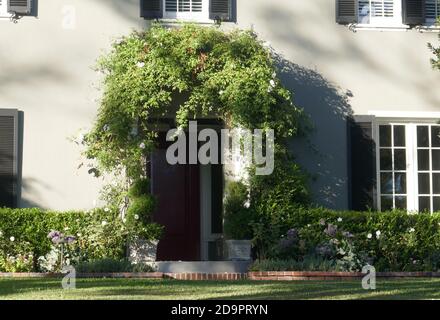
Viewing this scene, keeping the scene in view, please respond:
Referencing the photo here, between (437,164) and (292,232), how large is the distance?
2.88 metres

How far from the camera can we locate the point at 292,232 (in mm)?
15875

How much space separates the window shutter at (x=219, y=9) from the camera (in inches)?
653

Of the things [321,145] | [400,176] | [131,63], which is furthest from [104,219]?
[400,176]

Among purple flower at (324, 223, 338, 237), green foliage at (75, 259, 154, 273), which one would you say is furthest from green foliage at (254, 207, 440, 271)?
green foliage at (75, 259, 154, 273)

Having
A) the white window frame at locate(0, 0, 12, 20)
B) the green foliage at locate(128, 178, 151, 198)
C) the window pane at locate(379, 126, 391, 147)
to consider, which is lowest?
the green foliage at locate(128, 178, 151, 198)

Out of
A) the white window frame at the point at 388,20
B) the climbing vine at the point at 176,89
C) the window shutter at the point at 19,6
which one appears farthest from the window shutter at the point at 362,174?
the window shutter at the point at 19,6

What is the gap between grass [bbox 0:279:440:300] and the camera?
1138cm

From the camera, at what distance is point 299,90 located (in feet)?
55.4

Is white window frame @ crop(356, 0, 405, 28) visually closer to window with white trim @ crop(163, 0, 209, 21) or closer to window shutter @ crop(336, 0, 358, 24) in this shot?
window shutter @ crop(336, 0, 358, 24)

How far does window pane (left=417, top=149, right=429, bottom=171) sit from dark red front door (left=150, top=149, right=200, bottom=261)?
354 centimetres

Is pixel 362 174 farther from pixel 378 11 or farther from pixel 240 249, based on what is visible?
pixel 378 11

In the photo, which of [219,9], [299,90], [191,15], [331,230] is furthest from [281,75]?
[331,230]
